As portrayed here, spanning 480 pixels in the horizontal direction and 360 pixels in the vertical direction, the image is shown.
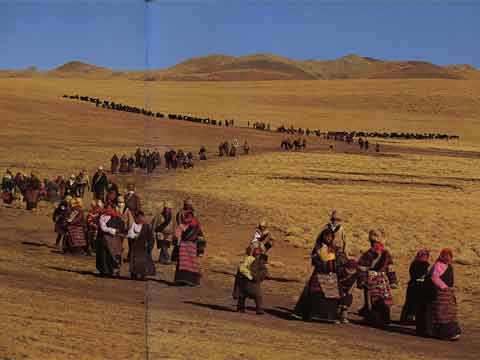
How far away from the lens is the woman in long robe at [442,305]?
42.6 feet

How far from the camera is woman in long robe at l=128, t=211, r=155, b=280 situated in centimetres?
1647

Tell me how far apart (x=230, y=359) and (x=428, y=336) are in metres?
3.76

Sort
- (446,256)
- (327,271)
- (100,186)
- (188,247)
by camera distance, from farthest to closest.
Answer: (100,186)
(188,247)
(327,271)
(446,256)

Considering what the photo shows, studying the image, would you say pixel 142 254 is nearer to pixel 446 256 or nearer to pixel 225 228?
pixel 446 256

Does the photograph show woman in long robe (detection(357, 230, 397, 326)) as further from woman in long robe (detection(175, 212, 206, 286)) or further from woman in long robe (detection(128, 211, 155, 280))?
woman in long robe (detection(128, 211, 155, 280))

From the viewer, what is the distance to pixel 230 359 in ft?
35.9

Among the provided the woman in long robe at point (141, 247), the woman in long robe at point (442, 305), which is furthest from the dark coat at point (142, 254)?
the woman in long robe at point (442, 305)

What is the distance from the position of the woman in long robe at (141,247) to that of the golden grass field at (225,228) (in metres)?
0.28

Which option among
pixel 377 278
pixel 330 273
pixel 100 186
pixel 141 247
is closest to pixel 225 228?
pixel 100 186

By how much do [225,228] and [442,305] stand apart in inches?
522

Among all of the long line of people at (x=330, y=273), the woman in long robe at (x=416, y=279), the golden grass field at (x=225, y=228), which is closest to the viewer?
the golden grass field at (x=225, y=228)

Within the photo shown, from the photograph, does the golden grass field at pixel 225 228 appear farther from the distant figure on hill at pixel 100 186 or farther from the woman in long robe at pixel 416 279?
the distant figure on hill at pixel 100 186

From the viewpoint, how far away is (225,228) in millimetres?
25984

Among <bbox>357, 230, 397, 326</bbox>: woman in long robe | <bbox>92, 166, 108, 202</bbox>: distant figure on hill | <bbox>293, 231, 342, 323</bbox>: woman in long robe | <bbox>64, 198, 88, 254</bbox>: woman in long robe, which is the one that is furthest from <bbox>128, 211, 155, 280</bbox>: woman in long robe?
<bbox>92, 166, 108, 202</bbox>: distant figure on hill
